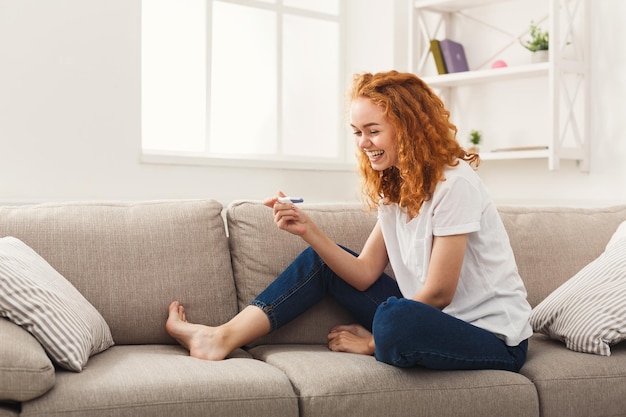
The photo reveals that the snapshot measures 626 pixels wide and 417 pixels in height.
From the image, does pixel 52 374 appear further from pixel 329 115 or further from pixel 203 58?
pixel 329 115

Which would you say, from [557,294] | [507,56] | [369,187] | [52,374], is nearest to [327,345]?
[369,187]

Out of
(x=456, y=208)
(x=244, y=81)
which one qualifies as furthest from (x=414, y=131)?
(x=244, y=81)

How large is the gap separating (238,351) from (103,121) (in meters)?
1.61

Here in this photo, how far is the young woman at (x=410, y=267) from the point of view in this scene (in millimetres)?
1960

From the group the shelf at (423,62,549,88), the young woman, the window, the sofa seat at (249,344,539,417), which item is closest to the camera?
the sofa seat at (249,344,539,417)

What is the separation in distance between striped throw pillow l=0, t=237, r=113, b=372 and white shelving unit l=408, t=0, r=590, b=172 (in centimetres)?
230

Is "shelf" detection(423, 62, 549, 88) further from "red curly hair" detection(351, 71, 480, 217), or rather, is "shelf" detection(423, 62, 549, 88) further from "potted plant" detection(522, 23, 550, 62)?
"red curly hair" detection(351, 71, 480, 217)

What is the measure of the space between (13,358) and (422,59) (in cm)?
289

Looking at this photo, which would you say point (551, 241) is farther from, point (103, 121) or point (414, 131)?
point (103, 121)

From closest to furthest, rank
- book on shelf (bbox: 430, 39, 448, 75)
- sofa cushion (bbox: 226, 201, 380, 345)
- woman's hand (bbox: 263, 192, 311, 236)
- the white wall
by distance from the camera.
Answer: woman's hand (bbox: 263, 192, 311, 236), sofa cushion (bbox: 226, 201, 380, 345), the white wall, book on shelf (bbox: 430, 39, 448, 75)

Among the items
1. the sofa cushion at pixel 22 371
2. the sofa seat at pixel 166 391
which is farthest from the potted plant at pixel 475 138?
the sofa cushion at pixel 22 371

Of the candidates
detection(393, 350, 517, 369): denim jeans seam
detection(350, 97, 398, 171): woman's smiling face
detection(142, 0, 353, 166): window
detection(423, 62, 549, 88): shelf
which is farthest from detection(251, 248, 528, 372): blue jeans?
detection(423, 62, 549, 88): shelf

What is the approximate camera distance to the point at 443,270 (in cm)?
203

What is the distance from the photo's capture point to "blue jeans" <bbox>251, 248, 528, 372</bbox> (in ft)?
6.26
